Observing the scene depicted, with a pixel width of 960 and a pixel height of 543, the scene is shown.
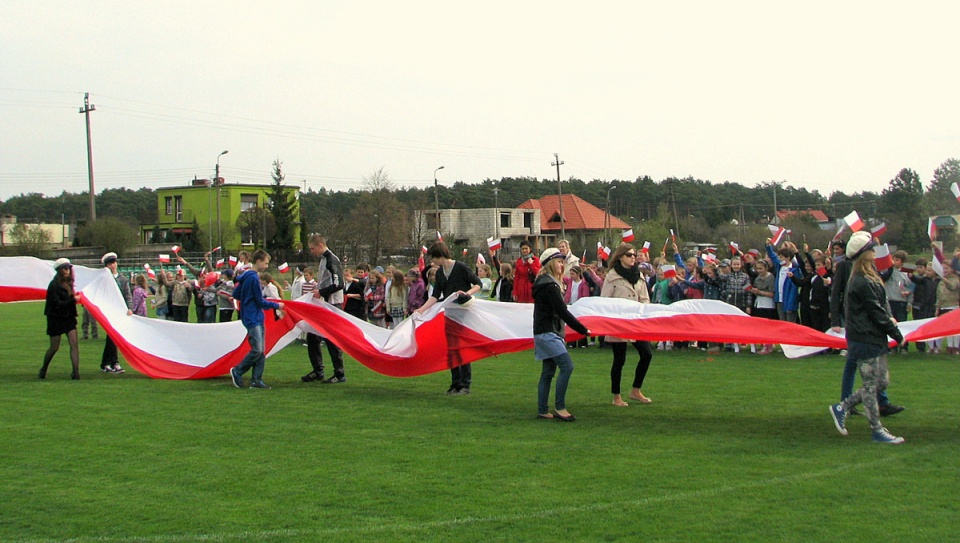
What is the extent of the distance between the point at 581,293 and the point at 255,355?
8.78 m

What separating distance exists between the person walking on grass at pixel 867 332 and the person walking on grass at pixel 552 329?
107 inches

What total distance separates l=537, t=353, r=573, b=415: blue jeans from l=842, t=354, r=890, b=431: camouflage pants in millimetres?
2777

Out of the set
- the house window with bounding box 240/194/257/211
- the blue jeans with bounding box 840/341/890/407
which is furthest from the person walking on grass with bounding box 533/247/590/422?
the house window with bounding box 240/194/257/211

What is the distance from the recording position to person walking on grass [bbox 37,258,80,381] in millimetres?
13695

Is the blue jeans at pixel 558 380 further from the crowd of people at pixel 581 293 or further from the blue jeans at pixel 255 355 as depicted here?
the blue jeans at pixel 255 355

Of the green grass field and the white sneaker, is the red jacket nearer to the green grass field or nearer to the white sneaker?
the green grass field

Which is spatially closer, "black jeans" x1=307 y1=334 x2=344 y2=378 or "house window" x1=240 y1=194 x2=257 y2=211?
"black jeans" x1=307 y1=334 x2=344 y2=378

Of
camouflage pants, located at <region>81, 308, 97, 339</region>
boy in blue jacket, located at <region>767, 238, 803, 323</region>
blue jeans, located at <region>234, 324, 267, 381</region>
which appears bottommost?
camouflage pants, located at <region>81, 308, 97, 339</region>

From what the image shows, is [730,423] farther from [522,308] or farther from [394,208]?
[394,208]

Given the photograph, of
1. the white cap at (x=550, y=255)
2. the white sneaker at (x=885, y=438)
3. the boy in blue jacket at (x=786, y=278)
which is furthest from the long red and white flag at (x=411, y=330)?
the boy in blue jacket at (x=786, y=278)

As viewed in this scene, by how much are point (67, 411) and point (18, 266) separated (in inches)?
219

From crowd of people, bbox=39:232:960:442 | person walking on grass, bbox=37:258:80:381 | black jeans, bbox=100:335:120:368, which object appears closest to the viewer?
crowd of people, bbox=39:232:960:442

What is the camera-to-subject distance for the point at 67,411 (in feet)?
35.6

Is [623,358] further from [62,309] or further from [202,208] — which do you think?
[202,208]
